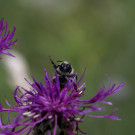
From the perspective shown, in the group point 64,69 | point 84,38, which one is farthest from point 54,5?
point 64,69

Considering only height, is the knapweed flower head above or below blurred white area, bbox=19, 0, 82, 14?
below

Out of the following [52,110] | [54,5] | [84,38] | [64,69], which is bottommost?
[52,110]

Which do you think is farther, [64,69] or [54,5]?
[54,5]

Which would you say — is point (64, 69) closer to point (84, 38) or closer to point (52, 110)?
point (52, 110)

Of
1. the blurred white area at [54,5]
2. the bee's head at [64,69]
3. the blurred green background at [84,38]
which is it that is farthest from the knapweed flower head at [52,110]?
the blurred white area at [54,5]

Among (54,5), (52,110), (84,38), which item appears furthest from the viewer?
(54,5)

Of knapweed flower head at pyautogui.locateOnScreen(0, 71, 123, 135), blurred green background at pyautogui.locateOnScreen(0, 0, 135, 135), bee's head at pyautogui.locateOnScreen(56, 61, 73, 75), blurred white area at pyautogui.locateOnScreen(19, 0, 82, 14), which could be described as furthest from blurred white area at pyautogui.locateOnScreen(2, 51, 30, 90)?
blurred white area at pyautogui.locateOnScreen(19, 0, 82, 14)

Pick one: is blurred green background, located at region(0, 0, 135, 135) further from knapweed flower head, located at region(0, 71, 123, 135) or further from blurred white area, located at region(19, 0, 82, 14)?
knapweed flower head, located at region(0, 71, 123, 135)

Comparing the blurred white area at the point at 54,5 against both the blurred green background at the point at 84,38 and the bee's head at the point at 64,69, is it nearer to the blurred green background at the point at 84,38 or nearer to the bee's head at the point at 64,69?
the blurred green background at the point at 84,38

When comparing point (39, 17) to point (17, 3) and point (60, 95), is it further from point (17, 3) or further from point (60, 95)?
point (60, 95)

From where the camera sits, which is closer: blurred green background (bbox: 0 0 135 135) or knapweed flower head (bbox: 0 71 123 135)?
knapweed flower head (bbox: 0 71 123 135)
